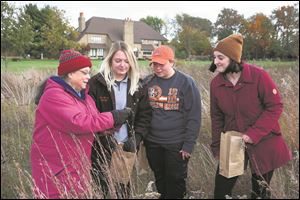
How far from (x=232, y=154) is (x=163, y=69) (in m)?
1.07

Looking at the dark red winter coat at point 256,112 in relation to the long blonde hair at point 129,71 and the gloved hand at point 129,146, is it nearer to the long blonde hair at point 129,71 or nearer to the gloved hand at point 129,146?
the long blonde hair at point 129,71

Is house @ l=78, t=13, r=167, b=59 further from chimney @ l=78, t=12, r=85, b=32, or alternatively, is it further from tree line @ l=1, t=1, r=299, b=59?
tree line @ l=1, t=1, r=299, b=59

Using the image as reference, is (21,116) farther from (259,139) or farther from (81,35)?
(81,35)

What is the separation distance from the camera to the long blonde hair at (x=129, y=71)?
120 inches

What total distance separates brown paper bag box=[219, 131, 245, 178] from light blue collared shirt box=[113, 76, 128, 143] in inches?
36.6

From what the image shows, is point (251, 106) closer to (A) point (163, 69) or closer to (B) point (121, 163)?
(A) point (163, 69)

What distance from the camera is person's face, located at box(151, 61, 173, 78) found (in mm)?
3266

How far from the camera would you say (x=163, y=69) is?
10.8 feet

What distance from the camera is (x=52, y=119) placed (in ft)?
7.92

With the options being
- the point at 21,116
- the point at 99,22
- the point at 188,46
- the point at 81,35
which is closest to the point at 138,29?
the point at 99,22

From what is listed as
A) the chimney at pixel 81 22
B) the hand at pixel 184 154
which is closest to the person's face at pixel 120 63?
the hand at pixel 184 154

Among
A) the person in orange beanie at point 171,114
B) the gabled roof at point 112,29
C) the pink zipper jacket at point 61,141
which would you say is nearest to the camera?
the pink zipper jacket at point 61,141

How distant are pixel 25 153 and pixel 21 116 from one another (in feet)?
6.44

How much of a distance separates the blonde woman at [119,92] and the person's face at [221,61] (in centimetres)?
75
